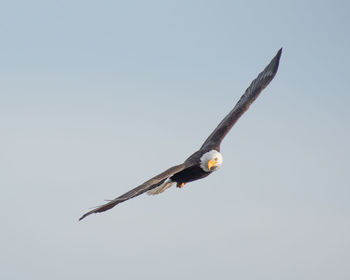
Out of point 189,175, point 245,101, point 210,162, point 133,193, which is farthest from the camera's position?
point 245,101

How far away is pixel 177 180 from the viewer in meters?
26.0

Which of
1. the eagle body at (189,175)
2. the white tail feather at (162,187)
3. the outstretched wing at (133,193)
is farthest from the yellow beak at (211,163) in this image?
the outstretched wing at (133,193)

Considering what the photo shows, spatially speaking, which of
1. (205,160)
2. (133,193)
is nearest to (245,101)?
(205,160)

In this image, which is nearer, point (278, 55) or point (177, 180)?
point (177, 180)

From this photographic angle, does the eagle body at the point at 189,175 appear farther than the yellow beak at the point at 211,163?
Yes

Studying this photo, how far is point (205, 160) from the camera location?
2552cm

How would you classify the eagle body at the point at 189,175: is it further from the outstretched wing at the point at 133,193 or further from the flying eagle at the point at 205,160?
the outstretched wing at the point at 133,193

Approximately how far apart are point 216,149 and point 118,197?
21.3ft

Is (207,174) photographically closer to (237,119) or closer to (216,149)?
(216,149)

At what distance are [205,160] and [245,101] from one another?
15.2 ft

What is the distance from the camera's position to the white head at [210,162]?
2545cm

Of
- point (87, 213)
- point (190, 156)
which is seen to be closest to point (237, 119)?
point (190, 156)

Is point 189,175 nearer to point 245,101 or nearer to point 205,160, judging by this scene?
point 205,160

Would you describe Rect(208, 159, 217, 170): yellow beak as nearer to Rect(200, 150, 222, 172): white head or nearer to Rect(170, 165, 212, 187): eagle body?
Rect(200, 150, 222, 172): white head
